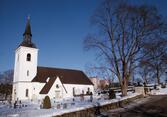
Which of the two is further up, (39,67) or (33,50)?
(33,50)

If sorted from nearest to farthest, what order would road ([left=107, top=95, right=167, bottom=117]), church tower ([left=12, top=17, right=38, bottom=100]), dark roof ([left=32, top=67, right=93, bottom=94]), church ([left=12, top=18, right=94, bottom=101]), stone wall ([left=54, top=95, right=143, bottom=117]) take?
stone wall ([left=54, top=95, right=143, bottom=117]), road ([left=107, top=95, right=167, bottom=117]), church ([left=12, top=18, right=94, bottom=101]), church tower ([left=12, top=17, right=38, bottom=100]), dark roof ([left=32, top=67, right=93, bottom=94])

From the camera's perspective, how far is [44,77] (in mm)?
51312

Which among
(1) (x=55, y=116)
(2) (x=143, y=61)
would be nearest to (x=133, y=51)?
(2) (x=143, y=61)

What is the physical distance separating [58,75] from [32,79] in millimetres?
8207

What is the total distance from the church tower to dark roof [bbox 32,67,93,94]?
215 cm

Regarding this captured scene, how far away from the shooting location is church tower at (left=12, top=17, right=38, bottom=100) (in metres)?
47.4

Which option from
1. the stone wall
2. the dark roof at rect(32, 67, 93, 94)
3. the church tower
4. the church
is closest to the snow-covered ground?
the stone wall

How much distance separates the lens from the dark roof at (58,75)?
4803cm

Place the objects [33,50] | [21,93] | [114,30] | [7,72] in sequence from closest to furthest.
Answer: [114,30] → [21,93] → [33,50] → [7,72]

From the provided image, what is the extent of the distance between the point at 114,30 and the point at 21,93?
31877mm

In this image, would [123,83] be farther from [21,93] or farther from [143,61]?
[21,93]

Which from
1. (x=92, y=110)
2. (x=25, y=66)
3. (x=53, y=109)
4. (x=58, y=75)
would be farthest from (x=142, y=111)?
(x=58, y=75)

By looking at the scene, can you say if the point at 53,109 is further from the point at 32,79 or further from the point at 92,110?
the point at 32,79

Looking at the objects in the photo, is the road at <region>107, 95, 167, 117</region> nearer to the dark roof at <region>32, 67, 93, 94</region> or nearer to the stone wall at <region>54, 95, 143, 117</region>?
the stone wall at <region>54, 95, 143, 117</region>
